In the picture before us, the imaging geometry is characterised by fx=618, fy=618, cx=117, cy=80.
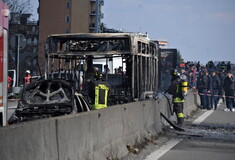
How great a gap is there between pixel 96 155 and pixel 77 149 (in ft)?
3.46

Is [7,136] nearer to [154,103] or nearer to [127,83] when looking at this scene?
[154,103]

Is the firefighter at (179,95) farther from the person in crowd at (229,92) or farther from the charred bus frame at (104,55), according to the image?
the person in crowd at (229,92)

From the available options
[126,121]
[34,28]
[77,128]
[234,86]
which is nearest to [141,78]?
[126,121]

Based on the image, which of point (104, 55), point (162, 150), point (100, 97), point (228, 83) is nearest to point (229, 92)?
point (228, 83)

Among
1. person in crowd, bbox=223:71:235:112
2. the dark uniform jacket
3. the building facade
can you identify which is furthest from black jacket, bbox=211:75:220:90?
the dark uniform jacket

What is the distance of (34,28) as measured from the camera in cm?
14925

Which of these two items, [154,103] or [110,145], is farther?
[154,103]

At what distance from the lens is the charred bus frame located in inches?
736

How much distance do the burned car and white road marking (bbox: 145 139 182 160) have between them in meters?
2.01

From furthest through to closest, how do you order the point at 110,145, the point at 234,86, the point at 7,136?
the point at 234,86 < the point at 110,145 < the point at 7,136

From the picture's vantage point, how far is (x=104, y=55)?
19.0m

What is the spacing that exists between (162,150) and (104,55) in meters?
6.31

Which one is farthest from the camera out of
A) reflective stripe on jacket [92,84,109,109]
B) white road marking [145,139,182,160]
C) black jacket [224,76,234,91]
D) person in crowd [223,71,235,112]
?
black jacket [224,76,234,91]

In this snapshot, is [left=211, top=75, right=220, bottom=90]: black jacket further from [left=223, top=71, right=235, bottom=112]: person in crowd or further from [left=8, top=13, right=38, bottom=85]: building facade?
[left=8, top=13, right=38, bottom=85]: building facade
